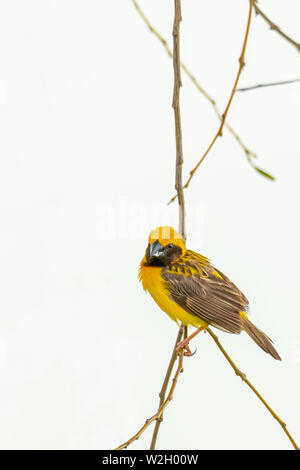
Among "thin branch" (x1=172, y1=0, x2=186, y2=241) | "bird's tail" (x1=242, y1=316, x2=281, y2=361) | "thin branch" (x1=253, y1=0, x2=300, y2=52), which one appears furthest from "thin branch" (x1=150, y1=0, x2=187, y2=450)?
"bird's tail" (x1=242, y1=316, x2=281, y2=361)

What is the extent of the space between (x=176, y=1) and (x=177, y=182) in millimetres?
539

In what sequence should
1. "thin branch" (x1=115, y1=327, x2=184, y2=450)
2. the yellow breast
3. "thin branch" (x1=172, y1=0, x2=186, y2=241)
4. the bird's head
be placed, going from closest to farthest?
"thin branch" (x1=115, y1=327, x2=184, y2=450) < "thin branch" (x1=172, y1=0, x2=186, y2=241) < the bird's head < the yellow breast

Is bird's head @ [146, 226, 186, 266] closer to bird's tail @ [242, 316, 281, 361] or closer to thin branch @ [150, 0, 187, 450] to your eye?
thin branch @ [150, 0, 187, 450]

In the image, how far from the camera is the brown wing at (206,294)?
2297 millimetres

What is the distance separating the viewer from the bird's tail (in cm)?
227

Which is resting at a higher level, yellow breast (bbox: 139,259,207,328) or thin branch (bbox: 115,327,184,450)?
yellow breast (bbox: 139,259,207,328)

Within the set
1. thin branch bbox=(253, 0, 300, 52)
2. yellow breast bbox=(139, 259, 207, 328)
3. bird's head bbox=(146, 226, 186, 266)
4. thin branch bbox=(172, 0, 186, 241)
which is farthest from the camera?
yellow breast bbox=(139, 259, 207, 328)

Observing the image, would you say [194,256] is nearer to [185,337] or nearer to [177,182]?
[185,337]

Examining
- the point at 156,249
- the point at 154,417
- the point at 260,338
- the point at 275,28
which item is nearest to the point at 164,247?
the point at 156,249

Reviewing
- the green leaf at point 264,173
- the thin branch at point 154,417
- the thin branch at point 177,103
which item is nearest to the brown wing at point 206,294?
the thin branch at point 154,417

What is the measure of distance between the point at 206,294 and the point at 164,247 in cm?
28

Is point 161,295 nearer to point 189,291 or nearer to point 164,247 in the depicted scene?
point 189,291
